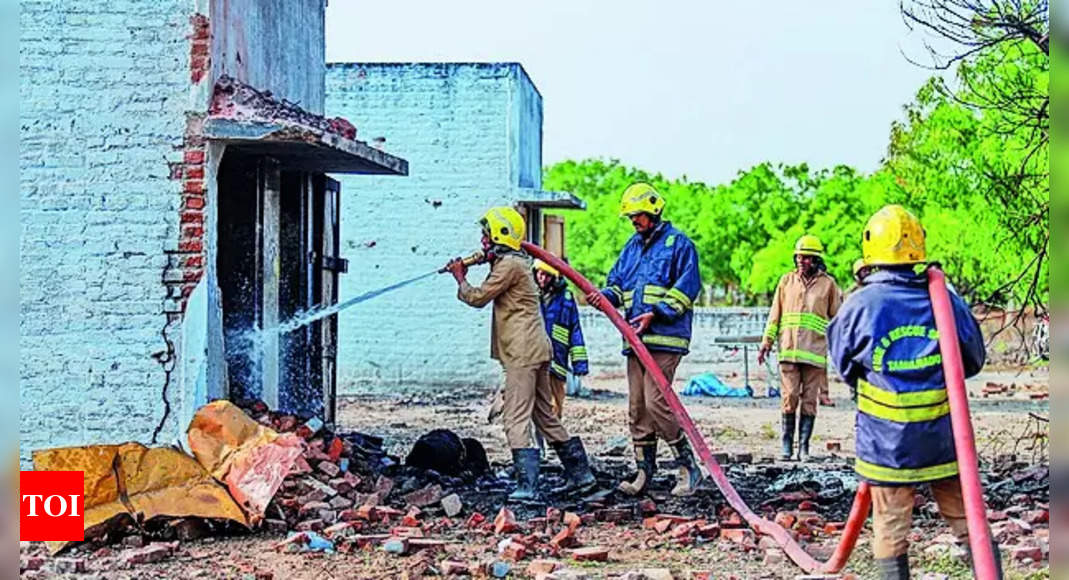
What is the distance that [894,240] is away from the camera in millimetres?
5902

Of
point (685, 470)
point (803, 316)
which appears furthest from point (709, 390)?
point (685, 470)

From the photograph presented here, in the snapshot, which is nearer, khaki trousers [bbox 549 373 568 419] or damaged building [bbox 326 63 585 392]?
khaki trousers [bbox 549 373 568 419]

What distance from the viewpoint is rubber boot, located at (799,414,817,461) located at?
482 inches

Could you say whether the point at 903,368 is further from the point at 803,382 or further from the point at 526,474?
the point at 803,382

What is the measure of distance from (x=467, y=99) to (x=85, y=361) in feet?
43.7

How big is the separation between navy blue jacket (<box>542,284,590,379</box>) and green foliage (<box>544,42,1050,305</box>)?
362cm

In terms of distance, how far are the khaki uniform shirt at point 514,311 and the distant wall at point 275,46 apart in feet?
8.16

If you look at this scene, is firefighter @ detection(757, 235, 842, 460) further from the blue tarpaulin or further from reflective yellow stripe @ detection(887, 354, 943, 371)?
the blue tarpaulin

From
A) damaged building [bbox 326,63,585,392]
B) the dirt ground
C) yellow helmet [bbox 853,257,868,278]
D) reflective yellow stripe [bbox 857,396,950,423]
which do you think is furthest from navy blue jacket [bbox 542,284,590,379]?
damaged building [bbox 326,63,585,392]

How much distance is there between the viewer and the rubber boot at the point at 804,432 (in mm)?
12243

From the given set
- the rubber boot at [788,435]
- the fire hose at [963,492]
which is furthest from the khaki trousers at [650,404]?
the rubber boot at [788,435]

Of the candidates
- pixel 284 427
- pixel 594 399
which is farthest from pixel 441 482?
pixel 594 399

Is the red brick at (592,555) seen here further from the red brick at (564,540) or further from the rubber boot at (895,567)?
the rubber boot at (895,567)

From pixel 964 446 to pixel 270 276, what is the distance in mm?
6557
